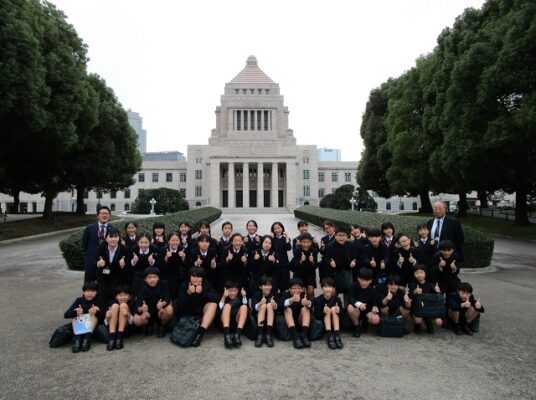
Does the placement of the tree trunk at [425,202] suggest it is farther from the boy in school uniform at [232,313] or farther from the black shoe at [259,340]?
the black shoe at [259,340]

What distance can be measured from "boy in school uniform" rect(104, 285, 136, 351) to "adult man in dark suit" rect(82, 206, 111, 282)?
1.28 meters

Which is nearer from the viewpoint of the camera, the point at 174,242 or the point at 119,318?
the point at 119,318

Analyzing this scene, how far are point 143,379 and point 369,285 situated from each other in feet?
11.3

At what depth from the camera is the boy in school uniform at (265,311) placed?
18.6 ft

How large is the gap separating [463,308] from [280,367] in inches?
121

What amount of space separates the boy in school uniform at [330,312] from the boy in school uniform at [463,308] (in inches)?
68.7

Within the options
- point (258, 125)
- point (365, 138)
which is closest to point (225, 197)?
point (258, 125)

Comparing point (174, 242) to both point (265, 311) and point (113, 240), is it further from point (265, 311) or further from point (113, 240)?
point (265, 311)

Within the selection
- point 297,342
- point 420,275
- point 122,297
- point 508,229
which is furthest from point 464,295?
point 508,229

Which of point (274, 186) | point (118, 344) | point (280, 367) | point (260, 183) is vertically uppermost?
point (260, 183)

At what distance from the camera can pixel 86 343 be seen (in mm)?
5395

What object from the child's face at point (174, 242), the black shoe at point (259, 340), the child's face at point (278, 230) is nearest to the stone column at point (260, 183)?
the child's face at point (278, 230)

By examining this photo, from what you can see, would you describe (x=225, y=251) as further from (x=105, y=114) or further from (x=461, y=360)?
(x=105, y=114)

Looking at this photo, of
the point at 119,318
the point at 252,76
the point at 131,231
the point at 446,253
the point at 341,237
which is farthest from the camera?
the point at 252,76
